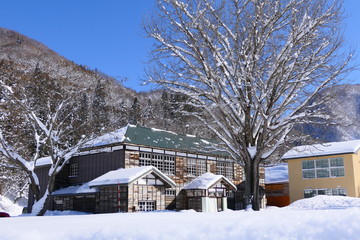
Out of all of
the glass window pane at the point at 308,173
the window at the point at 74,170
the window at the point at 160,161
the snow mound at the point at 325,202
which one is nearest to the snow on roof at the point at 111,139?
the window at the point at 160,161

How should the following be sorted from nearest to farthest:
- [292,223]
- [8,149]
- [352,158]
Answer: [292,223] < [8,149] < [352,158]

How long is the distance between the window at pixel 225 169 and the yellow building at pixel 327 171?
19.0 feet

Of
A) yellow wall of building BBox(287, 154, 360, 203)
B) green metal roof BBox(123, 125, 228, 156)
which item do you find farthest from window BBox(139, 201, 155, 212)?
yellow wall of building BBox(287, 154, 360, 203)

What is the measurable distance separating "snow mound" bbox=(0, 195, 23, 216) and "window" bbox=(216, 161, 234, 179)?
28.0 meters

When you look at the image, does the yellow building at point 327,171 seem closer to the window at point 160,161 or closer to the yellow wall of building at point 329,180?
the yellow wall of building at point 329,180

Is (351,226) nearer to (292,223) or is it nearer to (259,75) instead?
(292,223)

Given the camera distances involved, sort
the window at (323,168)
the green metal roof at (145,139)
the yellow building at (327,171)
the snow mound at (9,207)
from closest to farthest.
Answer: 1. the green metal roof at (145,139)
2. the yellow building at (327,171)
3. the window at (323,168)
4. the snow mound at (9,207)

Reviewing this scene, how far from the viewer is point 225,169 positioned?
37344 millimetres

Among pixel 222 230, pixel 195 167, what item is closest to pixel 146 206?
pixel 195 167

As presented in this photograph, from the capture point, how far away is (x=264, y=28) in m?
15.3

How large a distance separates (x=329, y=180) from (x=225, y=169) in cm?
998

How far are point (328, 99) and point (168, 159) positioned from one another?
17.9m

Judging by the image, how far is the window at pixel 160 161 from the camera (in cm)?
2984

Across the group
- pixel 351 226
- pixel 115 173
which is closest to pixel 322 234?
pixel 351 226
